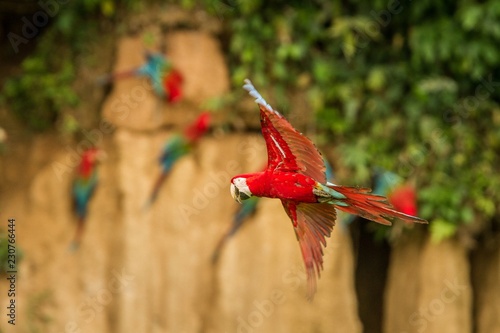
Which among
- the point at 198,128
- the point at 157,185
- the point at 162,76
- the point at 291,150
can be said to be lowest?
the point at 291,150

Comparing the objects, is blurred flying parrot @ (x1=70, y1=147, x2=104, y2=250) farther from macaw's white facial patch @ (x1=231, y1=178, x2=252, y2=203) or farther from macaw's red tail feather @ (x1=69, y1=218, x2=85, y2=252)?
macaw's white facial patch @ (x1=231, y1=178, x2=252, y2=203)

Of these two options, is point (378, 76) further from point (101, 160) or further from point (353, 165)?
point (101, 160)

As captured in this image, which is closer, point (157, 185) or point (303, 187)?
point (303, 187)

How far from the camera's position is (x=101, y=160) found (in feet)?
18.5

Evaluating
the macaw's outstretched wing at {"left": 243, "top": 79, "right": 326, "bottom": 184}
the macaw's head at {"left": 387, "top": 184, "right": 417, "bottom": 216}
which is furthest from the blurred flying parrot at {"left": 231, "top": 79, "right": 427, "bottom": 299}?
the macaw's head at {"left": 387, "top": 184, "right": 417, "bottom": 216}

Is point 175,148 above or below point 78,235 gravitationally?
above

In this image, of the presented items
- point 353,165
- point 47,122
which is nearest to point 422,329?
point 353,165

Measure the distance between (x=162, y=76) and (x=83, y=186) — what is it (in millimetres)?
1018

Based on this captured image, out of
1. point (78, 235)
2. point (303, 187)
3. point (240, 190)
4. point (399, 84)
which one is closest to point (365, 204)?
point (303, 187)

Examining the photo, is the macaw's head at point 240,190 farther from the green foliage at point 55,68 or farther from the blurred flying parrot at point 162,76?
the green foliage at point 55,68

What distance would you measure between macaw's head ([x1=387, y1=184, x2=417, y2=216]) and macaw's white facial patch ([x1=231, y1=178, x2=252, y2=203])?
380 centimetres

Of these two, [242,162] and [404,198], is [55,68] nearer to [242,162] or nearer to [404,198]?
[242,162]

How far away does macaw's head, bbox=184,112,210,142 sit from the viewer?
17.6 feet

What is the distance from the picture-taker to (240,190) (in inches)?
51.0
